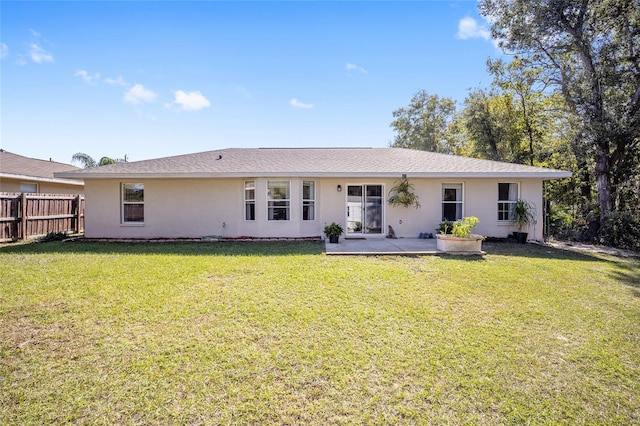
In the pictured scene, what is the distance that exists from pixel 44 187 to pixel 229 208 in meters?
10.5

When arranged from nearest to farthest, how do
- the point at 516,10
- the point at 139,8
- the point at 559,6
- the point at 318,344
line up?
the point at 318,344 → the point at 139,8 → the point at 559,6 → the point at 516,10

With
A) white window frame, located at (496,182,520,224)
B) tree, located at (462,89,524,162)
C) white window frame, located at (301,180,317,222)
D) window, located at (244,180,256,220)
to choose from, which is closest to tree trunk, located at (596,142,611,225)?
white window frame, located at (496,182,520,224)

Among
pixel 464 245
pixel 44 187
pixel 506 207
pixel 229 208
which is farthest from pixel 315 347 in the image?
pixel 44 187

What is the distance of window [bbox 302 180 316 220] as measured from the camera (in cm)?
1117

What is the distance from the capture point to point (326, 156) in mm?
13086

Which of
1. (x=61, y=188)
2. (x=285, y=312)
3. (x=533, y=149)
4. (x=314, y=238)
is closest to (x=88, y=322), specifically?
(x=285, y=312)

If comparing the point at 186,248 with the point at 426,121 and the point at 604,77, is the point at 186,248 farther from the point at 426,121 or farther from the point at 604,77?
the point at 426,121

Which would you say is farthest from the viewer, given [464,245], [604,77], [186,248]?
[604,77]

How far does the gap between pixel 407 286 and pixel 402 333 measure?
6.21 feet

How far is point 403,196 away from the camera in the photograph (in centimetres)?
1103

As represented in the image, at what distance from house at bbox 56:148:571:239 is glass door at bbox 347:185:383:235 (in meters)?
0.04

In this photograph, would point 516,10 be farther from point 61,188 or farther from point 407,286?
point 61,188

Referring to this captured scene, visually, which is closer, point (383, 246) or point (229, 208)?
point (383, 246)

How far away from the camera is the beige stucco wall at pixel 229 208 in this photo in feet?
36.7
